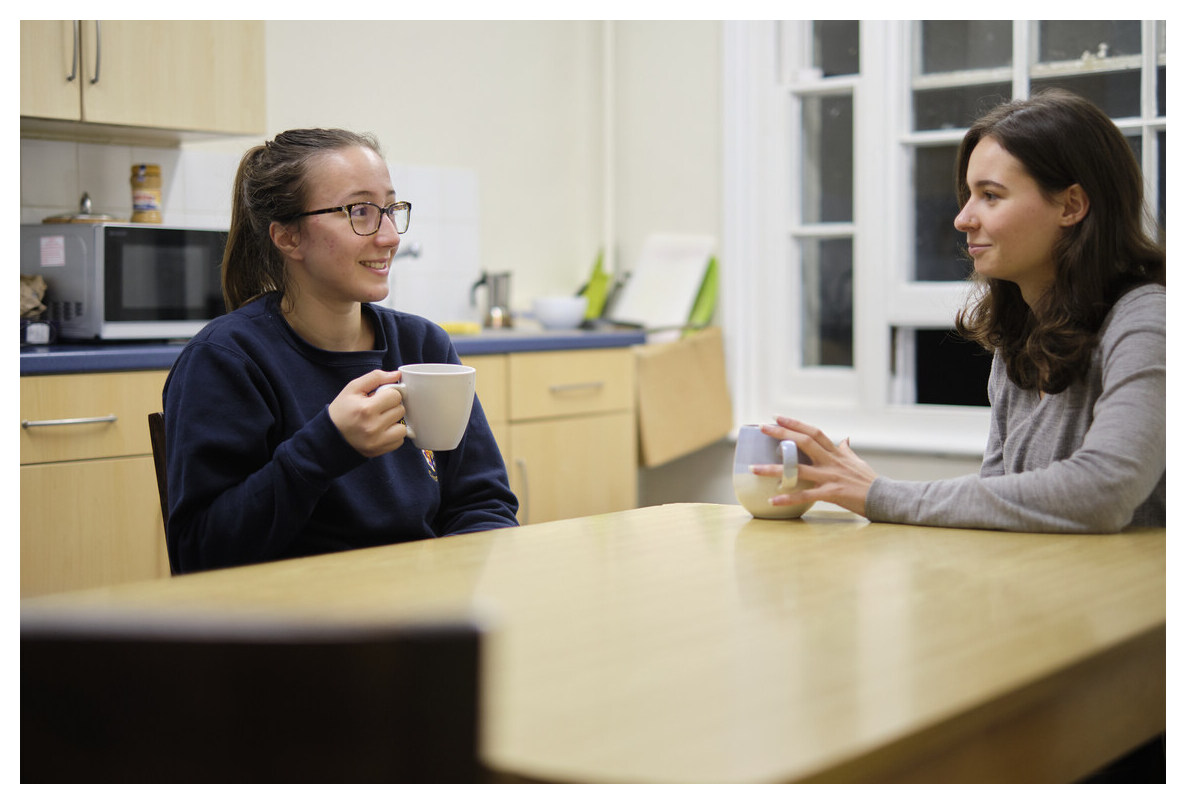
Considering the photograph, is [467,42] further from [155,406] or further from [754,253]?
[155,406]

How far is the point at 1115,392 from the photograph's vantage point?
1.33m

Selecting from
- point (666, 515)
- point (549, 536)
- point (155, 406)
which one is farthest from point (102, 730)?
point (155, 406)

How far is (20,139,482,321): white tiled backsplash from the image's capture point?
309cm

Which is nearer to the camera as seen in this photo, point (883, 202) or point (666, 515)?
point (666, 515)

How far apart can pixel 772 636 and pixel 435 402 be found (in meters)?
0.56

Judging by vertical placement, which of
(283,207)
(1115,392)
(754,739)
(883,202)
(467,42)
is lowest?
(754,739)

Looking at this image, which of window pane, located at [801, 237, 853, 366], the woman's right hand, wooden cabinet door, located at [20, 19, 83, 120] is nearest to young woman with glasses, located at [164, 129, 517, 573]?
the woman's right hand

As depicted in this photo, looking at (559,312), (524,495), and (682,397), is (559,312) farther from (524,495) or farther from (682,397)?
(524,495)

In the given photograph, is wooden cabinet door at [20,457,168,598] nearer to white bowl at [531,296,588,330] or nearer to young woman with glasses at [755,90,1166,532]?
white bowl at [531,296,588,330]

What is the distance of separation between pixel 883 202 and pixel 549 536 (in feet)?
9.23

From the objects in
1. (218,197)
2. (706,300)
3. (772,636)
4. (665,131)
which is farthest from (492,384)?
(772,636)

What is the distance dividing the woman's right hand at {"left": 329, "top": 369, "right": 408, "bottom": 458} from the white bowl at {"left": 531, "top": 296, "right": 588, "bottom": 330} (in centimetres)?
261

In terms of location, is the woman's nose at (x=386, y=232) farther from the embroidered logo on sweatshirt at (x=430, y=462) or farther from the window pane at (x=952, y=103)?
the window pane at (x=952, y=103)

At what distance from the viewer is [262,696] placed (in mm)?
518
